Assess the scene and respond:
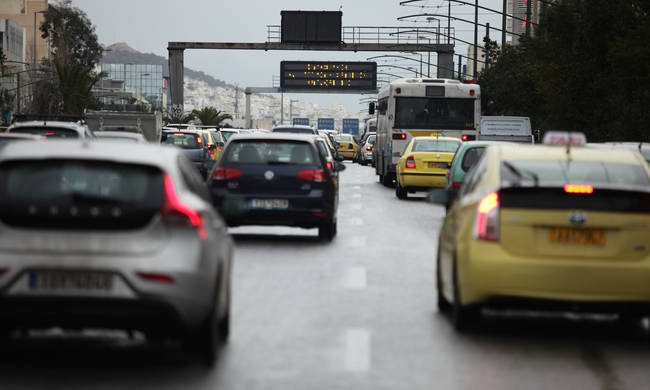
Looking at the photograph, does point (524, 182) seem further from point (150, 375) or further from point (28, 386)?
point (28, 386)

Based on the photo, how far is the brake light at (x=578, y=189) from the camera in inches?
373

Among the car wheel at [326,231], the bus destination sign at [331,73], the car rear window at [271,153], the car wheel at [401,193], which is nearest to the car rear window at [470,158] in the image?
the car wheel at [326,231]

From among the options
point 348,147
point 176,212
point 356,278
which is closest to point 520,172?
point 176,212

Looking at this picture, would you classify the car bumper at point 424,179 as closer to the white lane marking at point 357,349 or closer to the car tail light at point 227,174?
the car tail light at point 227,174

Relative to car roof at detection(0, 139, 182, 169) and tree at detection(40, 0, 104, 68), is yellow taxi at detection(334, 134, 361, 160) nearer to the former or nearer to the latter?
tree at detection(40, 0, 104, 68)

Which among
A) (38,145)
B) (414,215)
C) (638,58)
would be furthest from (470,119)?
(38,145)

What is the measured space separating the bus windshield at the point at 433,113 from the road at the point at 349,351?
23.8m

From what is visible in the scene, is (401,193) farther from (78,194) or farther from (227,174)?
(78,194)

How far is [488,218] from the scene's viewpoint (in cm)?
954

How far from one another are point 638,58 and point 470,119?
7073mm

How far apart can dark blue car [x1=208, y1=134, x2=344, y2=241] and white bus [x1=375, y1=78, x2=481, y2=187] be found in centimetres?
1854

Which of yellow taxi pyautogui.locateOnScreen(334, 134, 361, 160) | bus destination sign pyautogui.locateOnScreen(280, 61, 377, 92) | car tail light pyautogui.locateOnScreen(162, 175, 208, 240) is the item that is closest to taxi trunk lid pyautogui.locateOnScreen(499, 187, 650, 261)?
car tail light pyautogui.locateOnScreen(162, 175, 208, 240)

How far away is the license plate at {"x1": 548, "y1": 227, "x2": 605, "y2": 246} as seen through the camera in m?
9.41

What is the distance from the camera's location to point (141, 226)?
7.87 m
